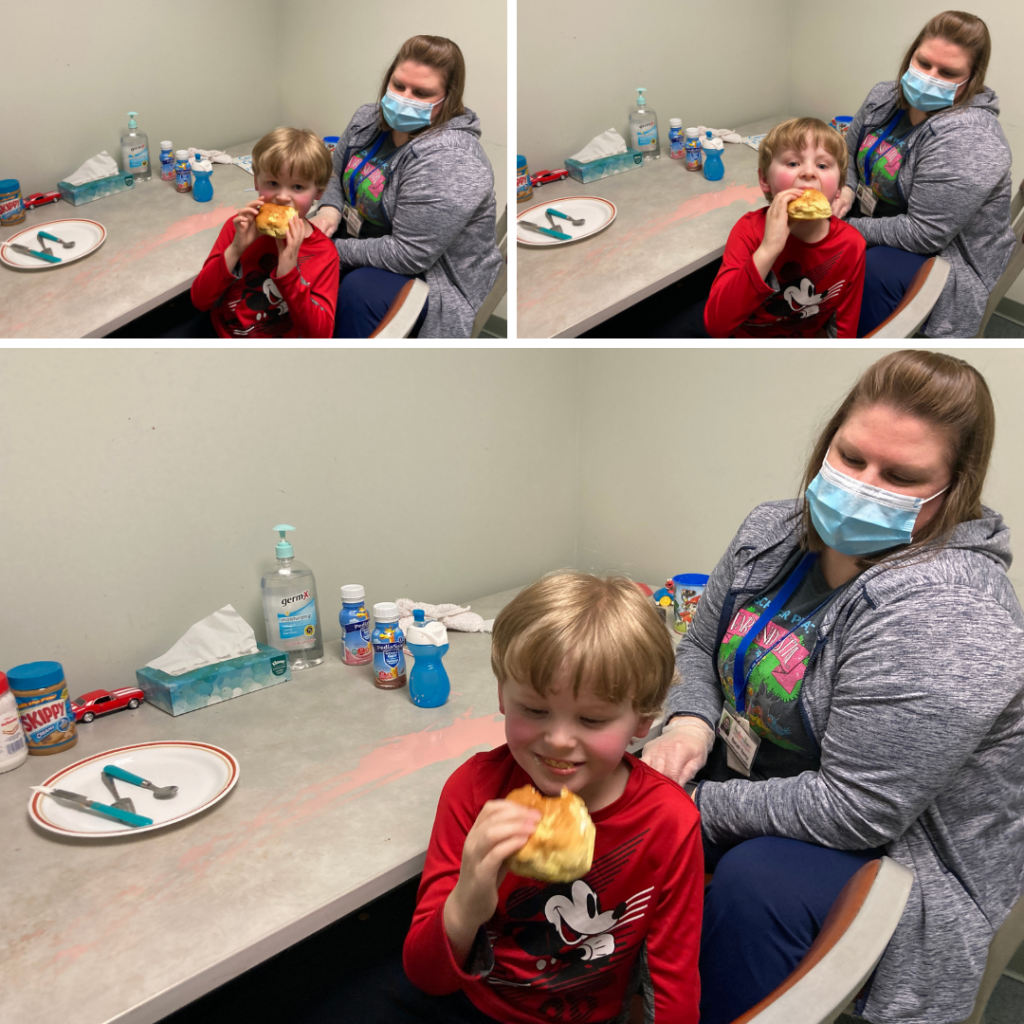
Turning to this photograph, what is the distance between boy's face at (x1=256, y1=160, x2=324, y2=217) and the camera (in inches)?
71.9

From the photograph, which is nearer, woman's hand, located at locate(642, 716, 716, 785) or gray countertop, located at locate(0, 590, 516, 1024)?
gray countertop, located at locate(0, 590, 516, 1024)

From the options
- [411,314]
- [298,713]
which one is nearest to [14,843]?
[298,713]

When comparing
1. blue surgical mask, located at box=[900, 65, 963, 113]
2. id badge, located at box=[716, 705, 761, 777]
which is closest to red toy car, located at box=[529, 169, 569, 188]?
blue surgical mask, located at box=[900, 65, 963, 113]

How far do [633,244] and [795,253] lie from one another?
17.9 inches

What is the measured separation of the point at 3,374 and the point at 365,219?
37.9 inches

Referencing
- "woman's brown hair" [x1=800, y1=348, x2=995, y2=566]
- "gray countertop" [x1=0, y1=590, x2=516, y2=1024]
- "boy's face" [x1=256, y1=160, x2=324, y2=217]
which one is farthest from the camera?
"boy's face" [x1=256, y1=160, x2=324, y2=217]

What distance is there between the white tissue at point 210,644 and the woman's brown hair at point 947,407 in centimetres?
123

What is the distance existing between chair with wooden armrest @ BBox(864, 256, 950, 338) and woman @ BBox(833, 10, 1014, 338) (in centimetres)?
3

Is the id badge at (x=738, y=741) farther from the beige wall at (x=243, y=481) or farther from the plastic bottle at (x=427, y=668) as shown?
the beige wall at (x=243, y=481)

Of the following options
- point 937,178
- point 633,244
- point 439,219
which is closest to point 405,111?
point 439,219

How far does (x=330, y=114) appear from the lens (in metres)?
2.11

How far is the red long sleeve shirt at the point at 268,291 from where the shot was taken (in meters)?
1.89

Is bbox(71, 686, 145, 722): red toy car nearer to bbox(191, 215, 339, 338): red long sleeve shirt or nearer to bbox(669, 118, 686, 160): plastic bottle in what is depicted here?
bbox(191, 215, 339, 338): red long sleeve shirt

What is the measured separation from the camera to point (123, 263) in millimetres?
1948
